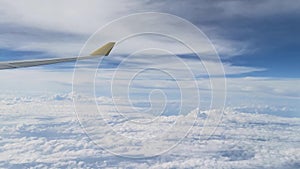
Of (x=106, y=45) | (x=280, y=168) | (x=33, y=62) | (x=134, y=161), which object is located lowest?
(x=134, y=161)

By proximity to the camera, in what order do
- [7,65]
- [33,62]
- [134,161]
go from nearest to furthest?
[7,65] → [33,62] → [134,161]

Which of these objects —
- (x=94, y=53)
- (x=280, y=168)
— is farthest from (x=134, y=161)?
(x=94, y=53)

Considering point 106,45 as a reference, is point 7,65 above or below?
below

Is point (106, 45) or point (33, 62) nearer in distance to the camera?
point (33, 62)

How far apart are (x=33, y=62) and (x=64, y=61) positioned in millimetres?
1570

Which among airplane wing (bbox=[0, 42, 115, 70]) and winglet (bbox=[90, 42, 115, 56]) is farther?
winglet (bbox=[90, 42, 115, 56])

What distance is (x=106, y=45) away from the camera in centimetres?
1652

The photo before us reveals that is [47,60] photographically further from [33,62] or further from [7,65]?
[7,65]

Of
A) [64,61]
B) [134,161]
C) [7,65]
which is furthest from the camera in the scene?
[134,161]

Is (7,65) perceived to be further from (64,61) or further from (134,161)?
(134,161)

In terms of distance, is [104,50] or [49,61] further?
[104,50]

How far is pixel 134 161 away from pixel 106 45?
607ft

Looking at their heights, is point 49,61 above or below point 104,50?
below

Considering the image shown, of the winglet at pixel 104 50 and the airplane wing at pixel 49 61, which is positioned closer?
the airplane wing at pixel 49 61
